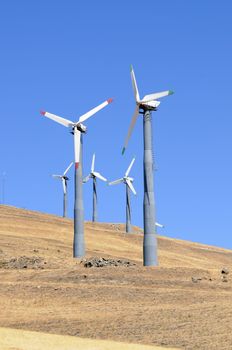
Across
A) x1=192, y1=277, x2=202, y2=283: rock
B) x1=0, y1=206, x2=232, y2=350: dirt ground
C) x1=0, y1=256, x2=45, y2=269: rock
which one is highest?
x1=0, y1=256, x2=45, y2=269: rock

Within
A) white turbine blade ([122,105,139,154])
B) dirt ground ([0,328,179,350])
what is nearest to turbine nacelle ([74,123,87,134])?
white turbine blade ([122,105,139,154])

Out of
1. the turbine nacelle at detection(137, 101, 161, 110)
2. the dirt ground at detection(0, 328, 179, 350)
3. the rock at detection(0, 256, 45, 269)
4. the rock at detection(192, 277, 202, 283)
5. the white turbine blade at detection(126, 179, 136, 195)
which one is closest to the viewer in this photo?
the dirt ground at detection(0, 328, 179, 350)

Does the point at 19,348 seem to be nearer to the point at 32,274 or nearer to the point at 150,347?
the point at 150,347

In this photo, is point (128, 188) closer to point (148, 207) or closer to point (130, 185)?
point (130, 185)

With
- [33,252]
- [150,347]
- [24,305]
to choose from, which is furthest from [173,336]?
[33,252]

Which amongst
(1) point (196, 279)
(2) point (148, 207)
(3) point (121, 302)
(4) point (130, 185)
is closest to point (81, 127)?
(2) point (148, 207)

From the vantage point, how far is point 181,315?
25.4m

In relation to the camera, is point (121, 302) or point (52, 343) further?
point (121, 302)

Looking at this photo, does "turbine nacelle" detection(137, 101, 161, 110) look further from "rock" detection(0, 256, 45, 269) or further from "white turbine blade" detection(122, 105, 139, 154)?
"rock" detection(0, 256, 45, 269)

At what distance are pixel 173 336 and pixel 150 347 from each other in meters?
1.81

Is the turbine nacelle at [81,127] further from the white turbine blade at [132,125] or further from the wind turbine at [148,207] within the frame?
the wind turbine at [148,207]

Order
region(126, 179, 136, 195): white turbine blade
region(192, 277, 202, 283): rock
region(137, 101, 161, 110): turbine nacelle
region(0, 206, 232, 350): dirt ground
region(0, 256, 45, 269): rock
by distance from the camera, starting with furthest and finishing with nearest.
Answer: region(126, 179, 136, 195): white turbine blade → region(137, 101, 161, 110): turbine nacelle → region(0, 256, 45, 269): rock → region(192, 277, 202, 283): rock → region(0, 206, 232, 350): dirt ground

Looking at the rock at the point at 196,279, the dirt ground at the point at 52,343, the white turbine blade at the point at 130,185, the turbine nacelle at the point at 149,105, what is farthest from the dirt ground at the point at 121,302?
the white turbine blade at the point at 130,185

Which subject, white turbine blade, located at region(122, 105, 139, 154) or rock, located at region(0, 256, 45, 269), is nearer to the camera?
rock, located at region(0, 256, 45, 269)
